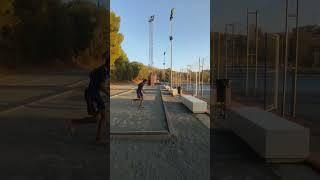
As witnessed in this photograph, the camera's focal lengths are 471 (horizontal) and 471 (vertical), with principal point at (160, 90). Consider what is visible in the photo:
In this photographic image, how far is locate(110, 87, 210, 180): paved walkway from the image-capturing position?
20.5 ft

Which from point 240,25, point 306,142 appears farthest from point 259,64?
point 306,142

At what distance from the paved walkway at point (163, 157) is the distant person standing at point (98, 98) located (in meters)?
0.39

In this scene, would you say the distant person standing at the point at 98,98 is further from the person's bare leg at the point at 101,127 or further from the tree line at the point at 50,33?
the tree line at the point at 50,33

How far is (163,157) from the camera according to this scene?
7.52 metres

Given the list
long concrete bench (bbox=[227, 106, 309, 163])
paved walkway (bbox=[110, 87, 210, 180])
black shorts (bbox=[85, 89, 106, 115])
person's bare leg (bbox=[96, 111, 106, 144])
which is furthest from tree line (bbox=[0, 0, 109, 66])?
long concrete bench (bbox=[227, 106, 309, 163])

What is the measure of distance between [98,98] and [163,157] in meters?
1.90

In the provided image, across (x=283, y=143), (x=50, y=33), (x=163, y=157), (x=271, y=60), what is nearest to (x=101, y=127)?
(x=163, y=157)

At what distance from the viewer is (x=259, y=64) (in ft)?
76.3

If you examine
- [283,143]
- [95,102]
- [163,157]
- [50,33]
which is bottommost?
[163,157]

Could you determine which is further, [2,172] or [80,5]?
[80,5]

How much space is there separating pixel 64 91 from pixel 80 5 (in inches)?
91.9

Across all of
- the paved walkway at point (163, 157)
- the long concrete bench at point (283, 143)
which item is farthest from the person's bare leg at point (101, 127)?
the long concrete bench at point (283, 143)

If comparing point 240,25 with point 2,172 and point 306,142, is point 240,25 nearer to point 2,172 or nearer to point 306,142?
point 306,142

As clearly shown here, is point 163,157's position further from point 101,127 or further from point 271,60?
point 271,60
